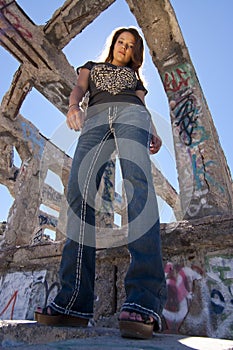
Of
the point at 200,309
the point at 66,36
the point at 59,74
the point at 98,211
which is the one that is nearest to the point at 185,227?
the point at 200,309

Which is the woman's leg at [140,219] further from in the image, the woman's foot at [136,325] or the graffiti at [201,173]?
the graffiti at [201,173]

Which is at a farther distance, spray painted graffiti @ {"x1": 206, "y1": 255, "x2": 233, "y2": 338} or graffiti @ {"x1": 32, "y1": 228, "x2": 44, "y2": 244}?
graffiti @ {"x1": 32, "y1": 228, "x2": 44, "y2": 244}

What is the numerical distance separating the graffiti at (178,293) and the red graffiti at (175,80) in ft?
6.81

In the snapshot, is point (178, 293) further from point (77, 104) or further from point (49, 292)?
point (77, 104)

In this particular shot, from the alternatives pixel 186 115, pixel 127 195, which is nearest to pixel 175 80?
pixel 186 115

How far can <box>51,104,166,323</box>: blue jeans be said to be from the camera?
114cm

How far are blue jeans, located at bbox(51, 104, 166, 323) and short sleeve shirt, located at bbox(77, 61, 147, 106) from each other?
0.25 feet

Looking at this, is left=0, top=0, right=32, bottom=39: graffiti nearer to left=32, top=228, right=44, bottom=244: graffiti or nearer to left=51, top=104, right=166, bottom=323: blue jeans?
left=51, top=104, right=166, bottom=323: blue jeans

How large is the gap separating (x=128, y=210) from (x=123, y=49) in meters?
1.23

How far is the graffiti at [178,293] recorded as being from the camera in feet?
5.38

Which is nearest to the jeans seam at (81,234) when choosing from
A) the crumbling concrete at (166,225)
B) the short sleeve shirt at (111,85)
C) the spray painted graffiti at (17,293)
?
the short sleeve shirt at (111,85)

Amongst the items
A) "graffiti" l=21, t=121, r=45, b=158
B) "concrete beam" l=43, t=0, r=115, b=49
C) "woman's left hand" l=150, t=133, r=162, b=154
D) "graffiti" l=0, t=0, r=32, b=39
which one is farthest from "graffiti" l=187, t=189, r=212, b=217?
"graffiti" l=21, t=121, r=45, b=158

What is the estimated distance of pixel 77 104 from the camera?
173cm

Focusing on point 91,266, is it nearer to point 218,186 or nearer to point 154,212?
point 154,212
